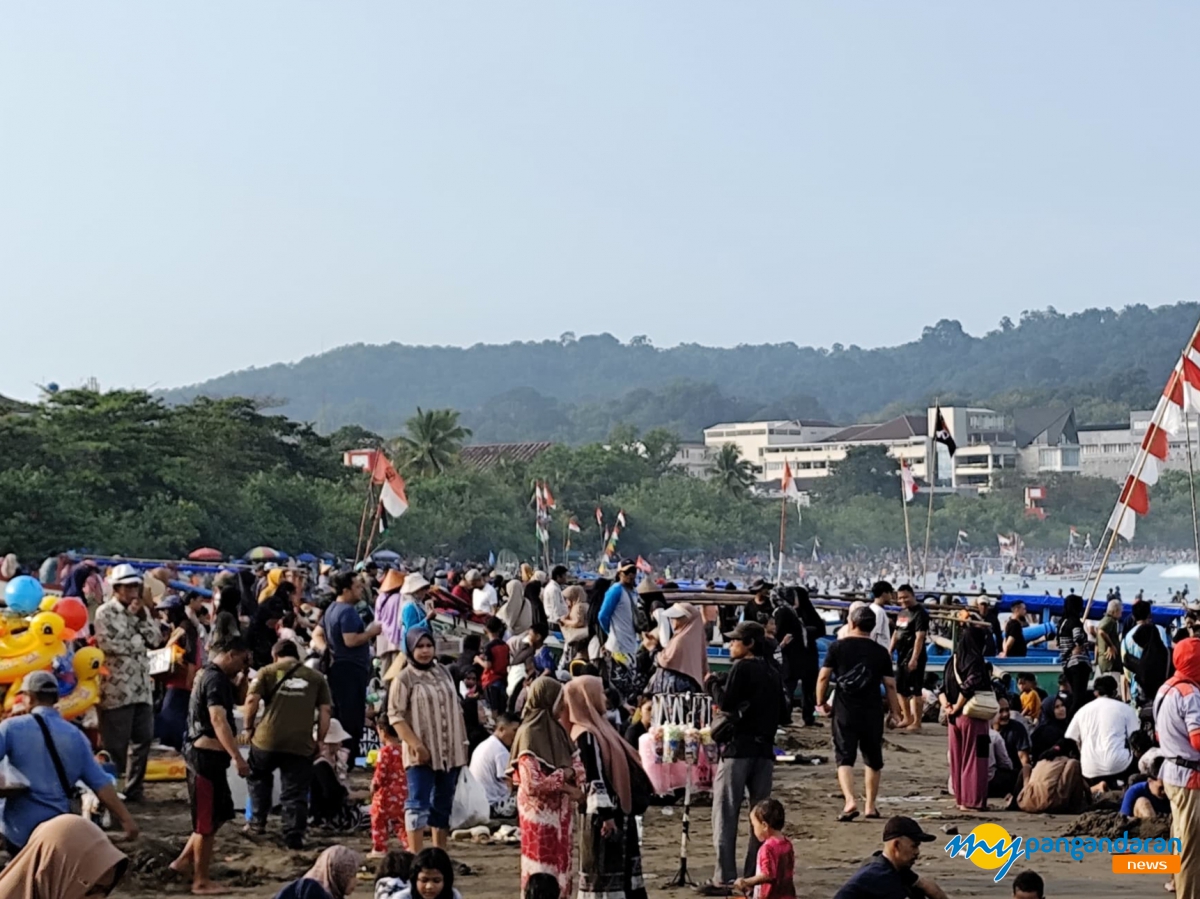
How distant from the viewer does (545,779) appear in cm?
852

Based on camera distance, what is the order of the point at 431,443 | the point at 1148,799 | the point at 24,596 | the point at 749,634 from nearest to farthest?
the point at 749,634, the point at 1148,799, the point at 24,596, the point at 431,443

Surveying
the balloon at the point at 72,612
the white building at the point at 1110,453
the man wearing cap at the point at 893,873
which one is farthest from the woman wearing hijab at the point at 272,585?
the white building at the point at 1110,453

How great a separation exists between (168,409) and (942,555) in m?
102

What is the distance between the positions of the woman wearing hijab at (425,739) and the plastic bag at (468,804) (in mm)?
463

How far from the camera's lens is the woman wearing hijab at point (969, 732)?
1254 centimetres

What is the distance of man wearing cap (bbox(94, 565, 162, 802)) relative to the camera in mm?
11656

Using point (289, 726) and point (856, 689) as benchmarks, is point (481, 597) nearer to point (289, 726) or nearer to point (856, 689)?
point (856, 689)

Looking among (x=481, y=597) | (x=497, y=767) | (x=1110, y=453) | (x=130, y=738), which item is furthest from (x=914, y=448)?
(x=130, y=738)

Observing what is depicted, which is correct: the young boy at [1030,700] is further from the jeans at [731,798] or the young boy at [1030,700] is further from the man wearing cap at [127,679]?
the man wearing cap at [127,679]

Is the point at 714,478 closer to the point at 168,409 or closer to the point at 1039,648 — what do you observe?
the point at 168,409

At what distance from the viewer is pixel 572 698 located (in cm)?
832

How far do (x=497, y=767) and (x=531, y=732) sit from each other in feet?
12.0

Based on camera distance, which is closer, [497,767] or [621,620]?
[497,767]

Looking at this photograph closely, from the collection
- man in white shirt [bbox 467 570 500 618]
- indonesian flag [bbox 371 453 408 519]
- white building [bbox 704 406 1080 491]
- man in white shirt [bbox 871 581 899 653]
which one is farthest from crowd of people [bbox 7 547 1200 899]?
white building [bbox 704 406 1080 491]
